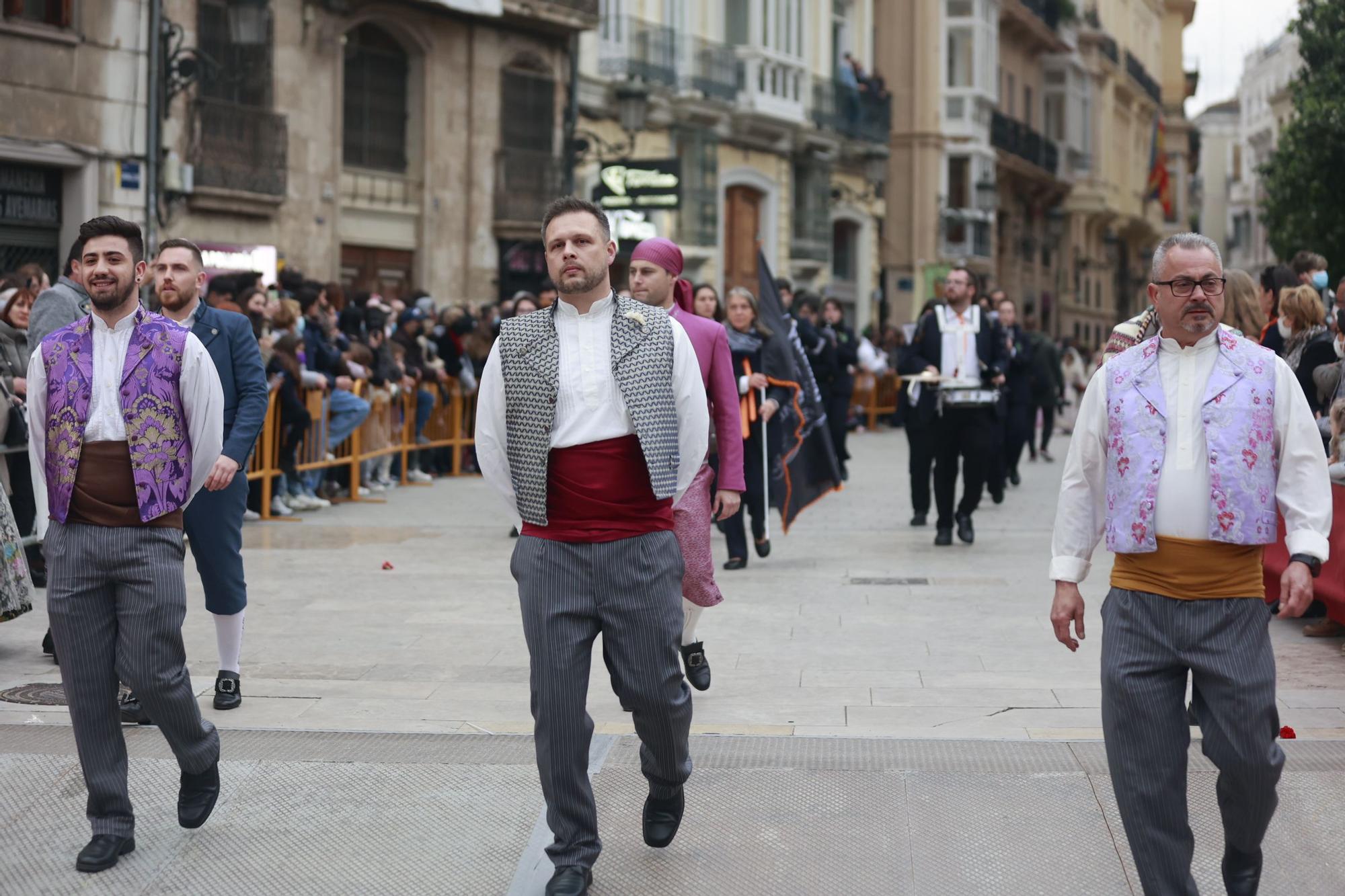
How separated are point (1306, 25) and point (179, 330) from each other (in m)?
27.0

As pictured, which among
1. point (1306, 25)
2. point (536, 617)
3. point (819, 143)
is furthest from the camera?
point (819, 143)

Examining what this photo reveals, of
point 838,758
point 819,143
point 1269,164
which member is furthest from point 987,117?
point 838,758

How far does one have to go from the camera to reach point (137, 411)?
5.18 meters

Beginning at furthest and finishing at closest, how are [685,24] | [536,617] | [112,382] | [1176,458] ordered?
1. [685,24]
2. [112,382]
3. [536,617]
4. [1176,458]

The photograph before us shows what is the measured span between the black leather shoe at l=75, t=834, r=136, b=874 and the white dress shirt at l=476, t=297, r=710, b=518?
1.43m

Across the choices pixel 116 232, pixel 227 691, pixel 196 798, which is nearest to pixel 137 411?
pixel 116 232

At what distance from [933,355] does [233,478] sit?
7071 mm

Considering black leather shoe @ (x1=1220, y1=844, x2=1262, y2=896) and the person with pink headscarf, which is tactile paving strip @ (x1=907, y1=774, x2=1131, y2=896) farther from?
the person with pink headscarf

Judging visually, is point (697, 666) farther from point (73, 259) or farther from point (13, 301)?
point (13, 301)

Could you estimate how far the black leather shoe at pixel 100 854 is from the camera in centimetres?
500

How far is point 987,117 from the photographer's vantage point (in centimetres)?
4547

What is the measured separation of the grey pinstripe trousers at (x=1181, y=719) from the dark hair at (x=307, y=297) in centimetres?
1195

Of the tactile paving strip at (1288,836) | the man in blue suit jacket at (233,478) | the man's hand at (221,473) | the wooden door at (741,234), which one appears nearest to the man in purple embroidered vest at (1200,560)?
the tactile paving strip at (1288,836)

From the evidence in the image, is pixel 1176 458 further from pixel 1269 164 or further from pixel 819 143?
pixel 819 143
